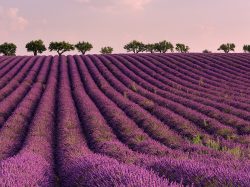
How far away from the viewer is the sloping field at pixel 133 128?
230 inches

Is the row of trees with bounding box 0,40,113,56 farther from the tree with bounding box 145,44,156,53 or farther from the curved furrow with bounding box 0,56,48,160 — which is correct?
the curved furrow with bounding box 0,56,48,160

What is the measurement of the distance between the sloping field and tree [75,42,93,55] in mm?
45696

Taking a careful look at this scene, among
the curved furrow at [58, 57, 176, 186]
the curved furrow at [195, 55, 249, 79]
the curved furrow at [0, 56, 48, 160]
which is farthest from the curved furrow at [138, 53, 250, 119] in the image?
the curved furrow at [0, 56, 48, 160]

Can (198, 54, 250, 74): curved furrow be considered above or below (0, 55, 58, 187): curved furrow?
below

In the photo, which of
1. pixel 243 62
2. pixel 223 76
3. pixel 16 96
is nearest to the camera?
pixel 16 96

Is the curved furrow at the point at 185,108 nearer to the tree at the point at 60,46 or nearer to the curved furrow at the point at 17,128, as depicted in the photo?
the curved furrow at the point at 17,128

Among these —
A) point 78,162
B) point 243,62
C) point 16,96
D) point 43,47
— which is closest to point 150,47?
point 43,47

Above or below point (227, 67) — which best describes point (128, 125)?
above

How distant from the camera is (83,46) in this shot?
82.2 metres

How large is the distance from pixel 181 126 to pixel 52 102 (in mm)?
8796

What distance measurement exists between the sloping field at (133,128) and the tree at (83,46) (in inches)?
1799

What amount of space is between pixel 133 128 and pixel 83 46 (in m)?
69.2

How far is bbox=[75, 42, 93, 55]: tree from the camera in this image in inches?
3243

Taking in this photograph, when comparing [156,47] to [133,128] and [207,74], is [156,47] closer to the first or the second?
[207,74]
